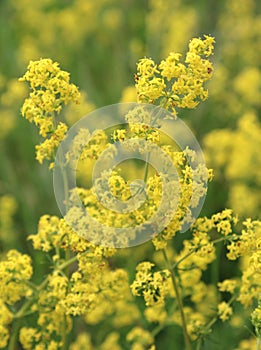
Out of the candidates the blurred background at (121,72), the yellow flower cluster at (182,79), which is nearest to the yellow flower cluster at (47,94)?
the yellow flower cluster at (182,79)

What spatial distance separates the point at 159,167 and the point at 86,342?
1.37m

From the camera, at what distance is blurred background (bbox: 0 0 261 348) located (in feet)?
18.9

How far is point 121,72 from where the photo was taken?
751cm

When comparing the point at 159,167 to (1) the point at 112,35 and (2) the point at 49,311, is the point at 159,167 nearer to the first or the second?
(2) the point at 49,311

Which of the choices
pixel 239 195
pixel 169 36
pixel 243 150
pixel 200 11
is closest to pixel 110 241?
pixel 239 195

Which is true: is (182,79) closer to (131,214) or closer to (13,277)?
(131,214)

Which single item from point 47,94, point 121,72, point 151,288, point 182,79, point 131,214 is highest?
point 121,72

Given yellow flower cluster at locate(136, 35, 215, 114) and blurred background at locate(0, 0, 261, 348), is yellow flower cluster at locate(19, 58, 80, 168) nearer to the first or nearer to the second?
yellow flower cluster at locate(136, 35, 215, 114)

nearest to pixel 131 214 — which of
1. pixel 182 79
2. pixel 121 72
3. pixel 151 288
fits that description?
pixel 151 288

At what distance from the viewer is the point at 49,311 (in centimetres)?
338

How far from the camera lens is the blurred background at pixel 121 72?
577cm

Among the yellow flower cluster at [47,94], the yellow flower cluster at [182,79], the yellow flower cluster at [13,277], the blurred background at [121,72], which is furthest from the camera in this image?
→ the blurred background at [121,72]

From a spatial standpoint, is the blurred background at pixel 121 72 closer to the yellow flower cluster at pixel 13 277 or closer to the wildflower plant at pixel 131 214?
the wildflower plant at pixel 131 214

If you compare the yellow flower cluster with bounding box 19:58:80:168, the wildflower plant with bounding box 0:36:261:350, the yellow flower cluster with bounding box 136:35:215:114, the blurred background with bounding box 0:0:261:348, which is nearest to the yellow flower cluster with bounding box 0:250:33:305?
the wildflower plant with bounding box 0:36:261:350
